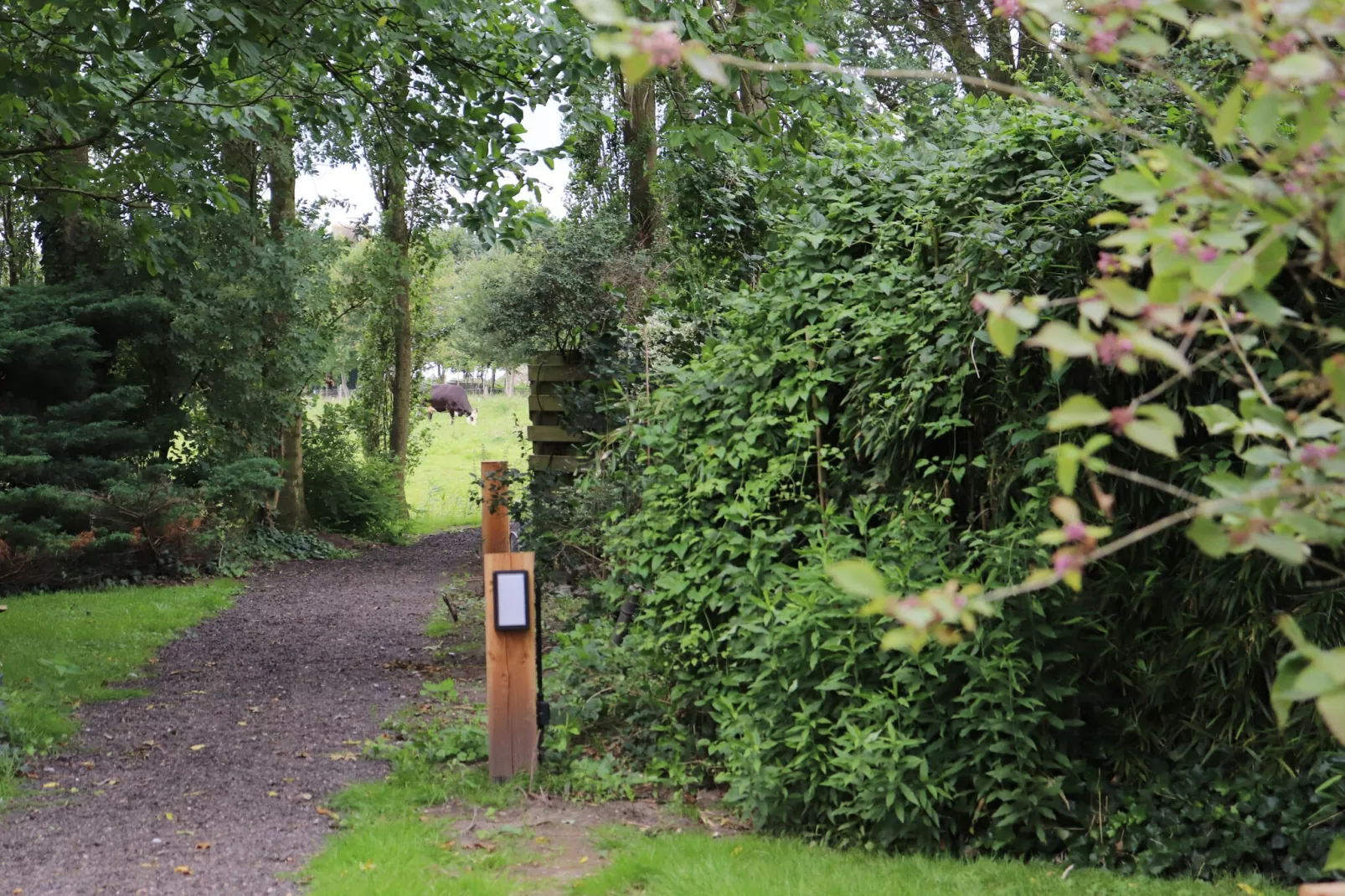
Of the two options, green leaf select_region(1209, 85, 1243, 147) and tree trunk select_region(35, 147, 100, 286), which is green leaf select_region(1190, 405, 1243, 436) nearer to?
green leaf select_region(1209, 85, 1243, 147)

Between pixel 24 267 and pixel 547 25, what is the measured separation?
11118 mm

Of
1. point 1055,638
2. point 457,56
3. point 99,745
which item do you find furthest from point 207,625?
point 1055,638

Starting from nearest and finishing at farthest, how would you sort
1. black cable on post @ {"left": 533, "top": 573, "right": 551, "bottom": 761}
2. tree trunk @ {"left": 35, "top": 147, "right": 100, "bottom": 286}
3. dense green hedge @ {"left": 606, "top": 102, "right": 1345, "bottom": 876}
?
dense green hedge @ {"left": 606, "top": 102, "right": 1345, "bottom": 876} < black cable on post @ {"left": 533, "top": 573, "right": 551, "bottom": 761} < tree trunk @ {"left": 35, "top": 147, "right": 100, "bottom": 286}

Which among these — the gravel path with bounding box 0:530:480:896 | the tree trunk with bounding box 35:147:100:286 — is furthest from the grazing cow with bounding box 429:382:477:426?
the gravel path with bounding box 0:530:480:896

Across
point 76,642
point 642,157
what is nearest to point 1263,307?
point 76,642

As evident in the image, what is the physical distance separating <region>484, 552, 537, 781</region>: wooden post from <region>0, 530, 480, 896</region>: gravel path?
812mm

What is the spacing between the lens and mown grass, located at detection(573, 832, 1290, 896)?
3559mm

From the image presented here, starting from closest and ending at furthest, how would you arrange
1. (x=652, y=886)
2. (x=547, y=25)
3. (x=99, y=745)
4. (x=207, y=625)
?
(x=652, y=886)
(x=99, y=745)
(x=547, y=25)
(x=207, y=625)

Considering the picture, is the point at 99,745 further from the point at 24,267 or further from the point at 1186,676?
the point at 24,267

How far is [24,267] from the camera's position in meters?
14.7

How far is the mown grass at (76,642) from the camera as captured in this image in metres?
6.47

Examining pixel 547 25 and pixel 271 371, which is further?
pixel 271 371

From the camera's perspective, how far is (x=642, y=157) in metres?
11.2

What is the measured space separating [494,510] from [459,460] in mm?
20799
